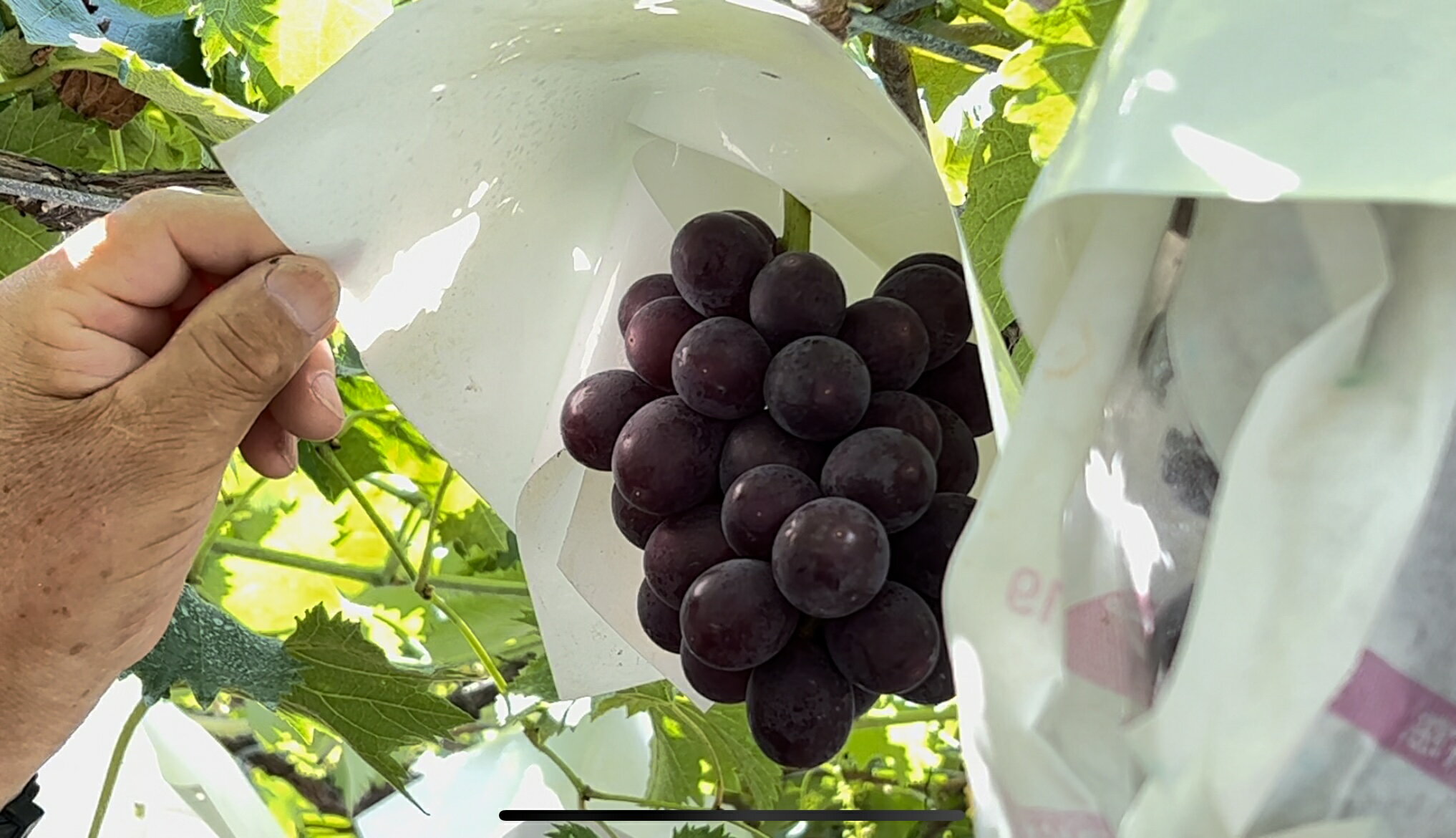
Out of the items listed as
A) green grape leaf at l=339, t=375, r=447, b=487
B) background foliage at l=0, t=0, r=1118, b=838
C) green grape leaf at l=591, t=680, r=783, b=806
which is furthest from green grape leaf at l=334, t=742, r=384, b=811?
green grape leaf at l=591, t=680, r=783, b=806

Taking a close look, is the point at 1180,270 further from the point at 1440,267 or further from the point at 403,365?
the point at 403,365

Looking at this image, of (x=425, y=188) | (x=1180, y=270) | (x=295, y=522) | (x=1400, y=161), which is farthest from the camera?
(x=295, y=522)

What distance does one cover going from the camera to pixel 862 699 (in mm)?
483

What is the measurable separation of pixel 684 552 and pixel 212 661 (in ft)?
1.74

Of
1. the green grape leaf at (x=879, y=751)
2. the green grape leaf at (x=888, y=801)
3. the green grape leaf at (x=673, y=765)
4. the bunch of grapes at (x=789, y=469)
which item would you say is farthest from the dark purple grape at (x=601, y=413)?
the green grape leaf at (x=888, y=801)

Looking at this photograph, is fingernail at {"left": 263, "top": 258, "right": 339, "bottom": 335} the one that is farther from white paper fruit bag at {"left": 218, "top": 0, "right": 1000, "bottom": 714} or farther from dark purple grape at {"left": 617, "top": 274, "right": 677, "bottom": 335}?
dark purple grape at {"left": 617, "top": 274, "right": 677, "bottom": 335}

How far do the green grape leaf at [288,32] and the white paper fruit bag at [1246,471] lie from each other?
53 centimetres

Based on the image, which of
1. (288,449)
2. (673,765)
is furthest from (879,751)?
(288,449)

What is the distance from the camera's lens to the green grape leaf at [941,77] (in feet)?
2.42

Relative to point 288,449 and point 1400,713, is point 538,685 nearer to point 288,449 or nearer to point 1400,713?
point 288,449

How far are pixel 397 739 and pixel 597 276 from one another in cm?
46

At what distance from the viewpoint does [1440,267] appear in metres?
0.28

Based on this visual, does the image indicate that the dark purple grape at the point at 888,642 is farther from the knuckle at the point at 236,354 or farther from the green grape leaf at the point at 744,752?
the green grape leaf at the point at 744,752

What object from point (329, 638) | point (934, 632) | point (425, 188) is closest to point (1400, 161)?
point (934, 632)
